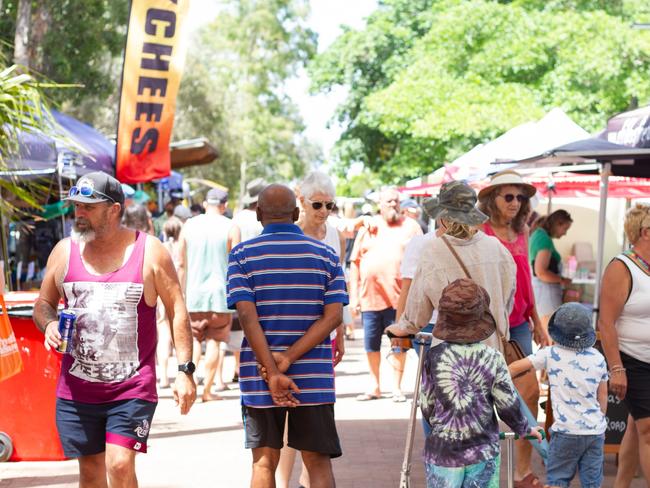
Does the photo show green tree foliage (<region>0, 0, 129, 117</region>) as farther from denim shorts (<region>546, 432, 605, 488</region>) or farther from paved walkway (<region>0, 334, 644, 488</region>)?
denim shorts (<region>546, 432, 605, 488</region>)

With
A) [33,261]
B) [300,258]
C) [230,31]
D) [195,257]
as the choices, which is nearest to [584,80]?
[33,261]

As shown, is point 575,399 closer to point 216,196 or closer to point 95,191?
point 95,191

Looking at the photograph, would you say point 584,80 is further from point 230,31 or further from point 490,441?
point 230,31

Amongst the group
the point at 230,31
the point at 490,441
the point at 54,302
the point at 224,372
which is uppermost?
the point at 230,31

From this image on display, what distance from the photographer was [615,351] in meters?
6.51

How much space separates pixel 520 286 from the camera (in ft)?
23.4

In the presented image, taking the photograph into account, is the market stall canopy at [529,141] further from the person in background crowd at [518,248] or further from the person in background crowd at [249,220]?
the person in background crowd at [518,248]

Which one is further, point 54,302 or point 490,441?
point 54,302

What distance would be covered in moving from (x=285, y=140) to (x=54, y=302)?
60720mm

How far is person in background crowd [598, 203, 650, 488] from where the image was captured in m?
6.49

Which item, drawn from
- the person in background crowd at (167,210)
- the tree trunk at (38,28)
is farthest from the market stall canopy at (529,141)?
the tree trunk at (38,28)

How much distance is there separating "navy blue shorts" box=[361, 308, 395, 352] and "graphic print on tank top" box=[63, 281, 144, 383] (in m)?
5.98

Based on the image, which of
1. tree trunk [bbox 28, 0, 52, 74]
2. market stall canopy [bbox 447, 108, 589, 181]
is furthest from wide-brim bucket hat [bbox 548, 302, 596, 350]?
tree trunk [bbox 28, 0, 52, 74]

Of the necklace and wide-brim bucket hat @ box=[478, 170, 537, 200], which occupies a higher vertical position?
wide-brim bucket hat @ box=[478, 170, 537, 200]
